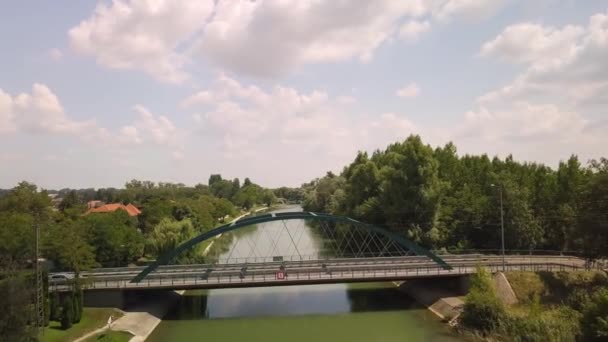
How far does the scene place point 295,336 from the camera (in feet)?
101

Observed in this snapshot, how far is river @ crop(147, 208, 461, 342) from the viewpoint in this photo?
3073cm

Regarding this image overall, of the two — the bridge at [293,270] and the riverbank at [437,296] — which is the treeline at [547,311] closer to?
the riverbank at [437,296]

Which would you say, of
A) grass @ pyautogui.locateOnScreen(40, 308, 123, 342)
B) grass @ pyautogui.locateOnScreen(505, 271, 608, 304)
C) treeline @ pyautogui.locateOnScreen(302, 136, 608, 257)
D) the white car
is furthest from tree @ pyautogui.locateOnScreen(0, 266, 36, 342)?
treeline @ pyautogui.locateOnScreen(302, 136, 608, 257)

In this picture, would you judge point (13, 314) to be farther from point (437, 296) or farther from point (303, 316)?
point (437, 296)

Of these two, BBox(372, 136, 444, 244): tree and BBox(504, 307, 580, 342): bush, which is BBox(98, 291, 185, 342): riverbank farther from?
BBox(372, 136, 444, 244): tree

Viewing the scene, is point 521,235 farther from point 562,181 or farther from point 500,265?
point 500,265

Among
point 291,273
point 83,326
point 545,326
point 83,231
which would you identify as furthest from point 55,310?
point 545,326

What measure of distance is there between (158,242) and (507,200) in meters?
37.1

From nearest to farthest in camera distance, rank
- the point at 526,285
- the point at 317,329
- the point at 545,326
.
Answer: the point at 545,326 → the point at 317,329 → the point at 526,285

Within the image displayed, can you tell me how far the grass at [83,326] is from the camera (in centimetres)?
2801

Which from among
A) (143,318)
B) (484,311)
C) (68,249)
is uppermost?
(68,249)

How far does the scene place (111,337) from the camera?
27.3 meters

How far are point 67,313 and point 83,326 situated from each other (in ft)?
4.52

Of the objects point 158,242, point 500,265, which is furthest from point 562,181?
point 158,242
